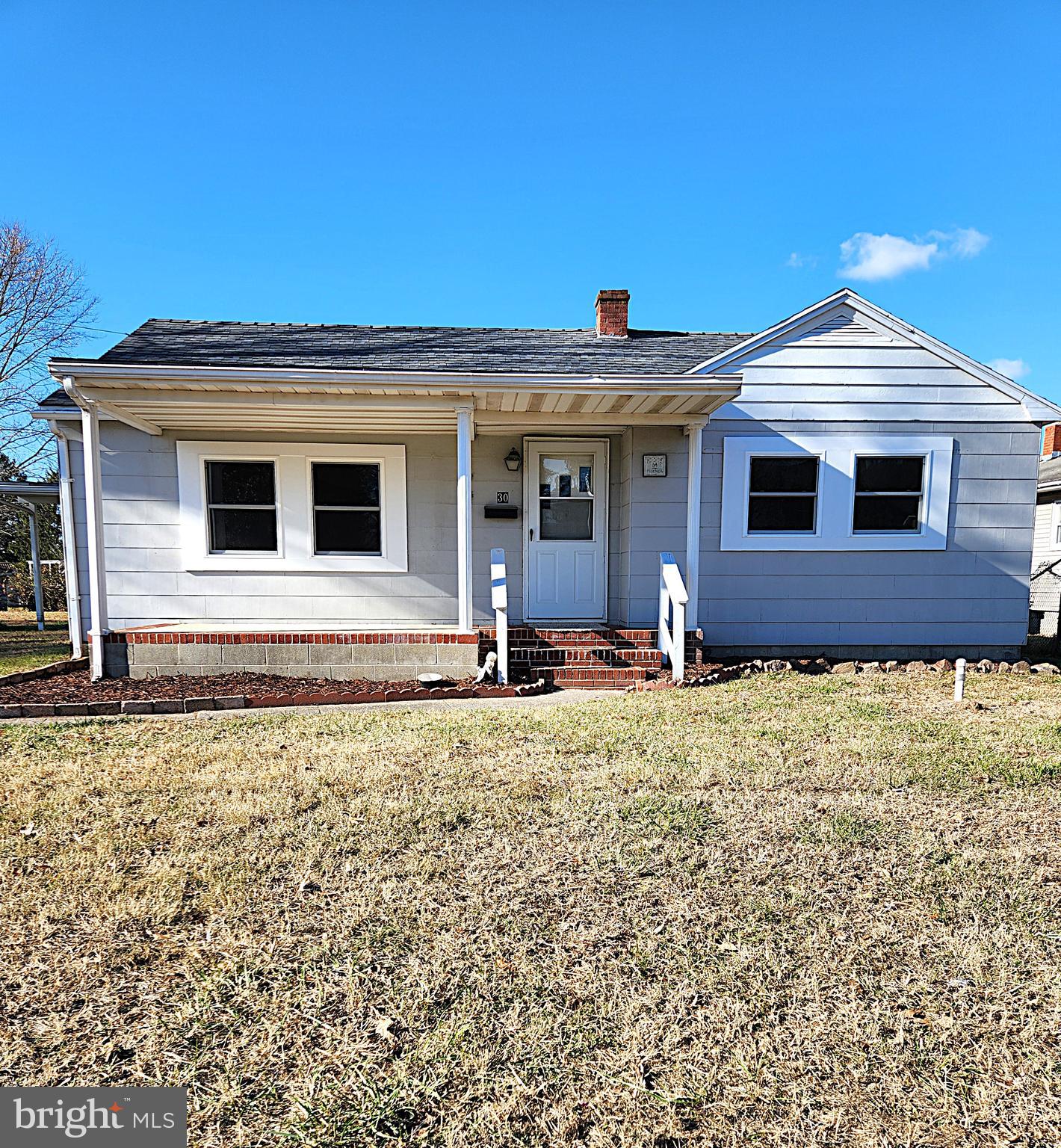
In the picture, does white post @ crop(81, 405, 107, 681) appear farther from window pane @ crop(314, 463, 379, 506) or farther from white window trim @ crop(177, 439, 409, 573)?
window pane @ crop(314, 463, 379, 506)

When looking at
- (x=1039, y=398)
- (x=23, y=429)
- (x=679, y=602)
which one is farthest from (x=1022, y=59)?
(x=23, y=429)

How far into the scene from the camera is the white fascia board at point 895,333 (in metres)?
7.43

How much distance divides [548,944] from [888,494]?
7445mm

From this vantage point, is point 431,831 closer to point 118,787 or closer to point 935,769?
point 118,787

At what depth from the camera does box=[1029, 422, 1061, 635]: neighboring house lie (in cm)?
1123

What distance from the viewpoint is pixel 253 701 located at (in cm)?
554

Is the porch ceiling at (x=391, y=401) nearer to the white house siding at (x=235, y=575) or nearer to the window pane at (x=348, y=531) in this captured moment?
the white house siding at (x=235, y=575)

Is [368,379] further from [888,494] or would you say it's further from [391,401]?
[888,494]

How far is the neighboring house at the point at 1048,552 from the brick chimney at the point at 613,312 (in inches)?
335

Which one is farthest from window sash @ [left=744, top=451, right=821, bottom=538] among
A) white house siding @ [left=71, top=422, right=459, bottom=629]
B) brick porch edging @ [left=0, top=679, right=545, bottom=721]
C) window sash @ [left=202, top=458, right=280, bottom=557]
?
window sash @ [left=202, top=458, right=280, bottom=557]

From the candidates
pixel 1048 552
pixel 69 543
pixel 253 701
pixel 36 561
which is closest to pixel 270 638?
pixel 253 701

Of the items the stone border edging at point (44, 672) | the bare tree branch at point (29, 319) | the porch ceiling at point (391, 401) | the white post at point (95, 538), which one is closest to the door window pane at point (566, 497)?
the porch ceiling at point (391, 401)

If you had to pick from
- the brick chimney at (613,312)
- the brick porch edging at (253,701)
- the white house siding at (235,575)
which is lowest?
the brick porch edging at (253,701)

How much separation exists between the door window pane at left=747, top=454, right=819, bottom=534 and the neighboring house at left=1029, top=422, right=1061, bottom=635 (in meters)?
6.54
